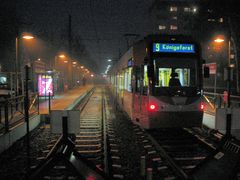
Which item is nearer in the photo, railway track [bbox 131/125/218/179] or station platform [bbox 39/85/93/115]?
railway track [bbox 131/125/218/179]

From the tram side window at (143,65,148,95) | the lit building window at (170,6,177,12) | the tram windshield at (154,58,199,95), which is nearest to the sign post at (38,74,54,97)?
the tram side window at (143,65,148,95)

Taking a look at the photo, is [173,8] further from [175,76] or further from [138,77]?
[175,76]

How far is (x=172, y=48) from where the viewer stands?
10.5 metres

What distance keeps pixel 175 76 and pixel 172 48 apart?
1031 mm

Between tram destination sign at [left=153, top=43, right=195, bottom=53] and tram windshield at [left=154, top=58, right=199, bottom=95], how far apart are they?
1.17 ft

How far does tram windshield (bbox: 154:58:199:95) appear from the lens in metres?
10.2

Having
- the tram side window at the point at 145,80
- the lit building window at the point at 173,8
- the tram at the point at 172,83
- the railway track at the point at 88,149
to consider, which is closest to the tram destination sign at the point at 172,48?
the tram at the point at 172,83

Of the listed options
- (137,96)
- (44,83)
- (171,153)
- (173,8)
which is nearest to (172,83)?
(137,96)

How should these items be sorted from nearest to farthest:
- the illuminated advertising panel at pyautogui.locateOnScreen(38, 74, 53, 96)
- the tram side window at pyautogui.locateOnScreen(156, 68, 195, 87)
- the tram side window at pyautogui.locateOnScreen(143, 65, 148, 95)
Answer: the tram side window at pyautogui.locateOnScreen(156, 68, 195, 87)
the tram side window at pyautogui.locateOnScreen(143, 65, 148, 95)
the illuminated advertising panel at pyautogui.locateOnScreen(38, 74, 53, 96)

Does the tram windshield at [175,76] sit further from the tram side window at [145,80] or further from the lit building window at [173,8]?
the lit building window at [173,8]

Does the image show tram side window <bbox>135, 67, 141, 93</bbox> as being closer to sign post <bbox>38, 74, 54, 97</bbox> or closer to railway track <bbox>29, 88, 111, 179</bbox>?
railway track <bbox>29, 88, 111, 179</bbox>

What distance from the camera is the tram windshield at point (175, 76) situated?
10203 millimetres

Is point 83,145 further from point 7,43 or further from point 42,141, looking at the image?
point 7,43

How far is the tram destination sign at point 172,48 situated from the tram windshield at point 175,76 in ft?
1.17
